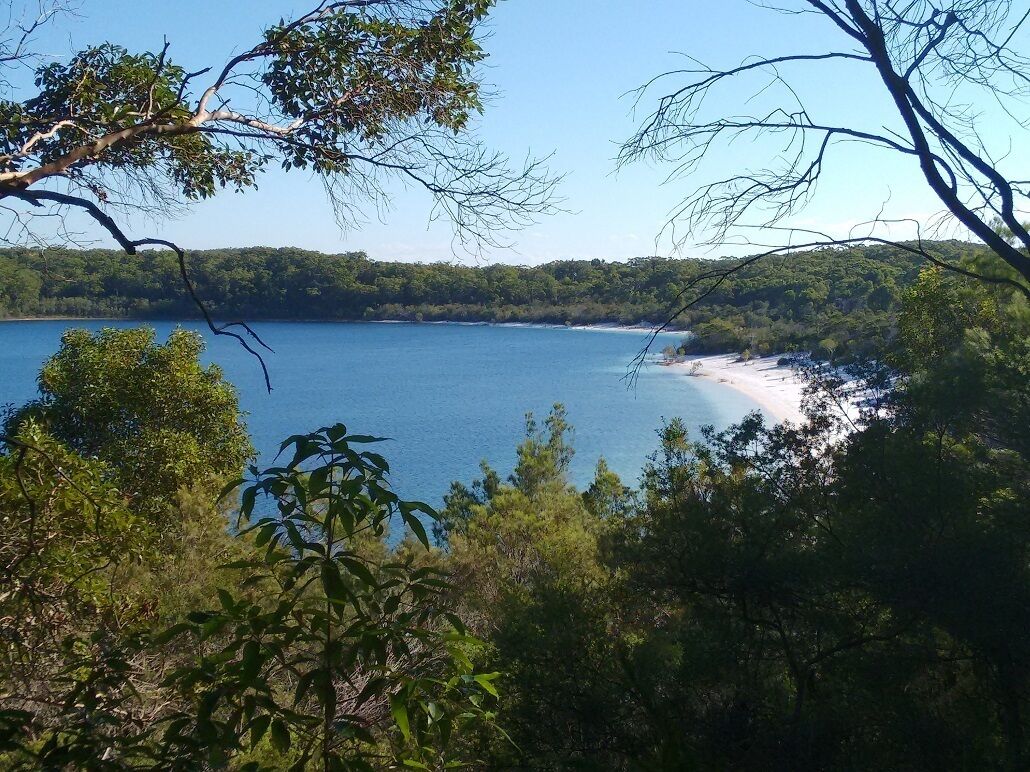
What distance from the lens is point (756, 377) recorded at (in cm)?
3503

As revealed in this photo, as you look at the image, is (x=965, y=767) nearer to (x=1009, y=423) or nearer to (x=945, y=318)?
(x=1009, y=423)

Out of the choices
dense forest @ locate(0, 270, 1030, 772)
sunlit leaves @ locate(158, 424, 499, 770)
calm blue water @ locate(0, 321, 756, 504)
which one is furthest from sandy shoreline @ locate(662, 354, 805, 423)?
sunlit leaves @ locate(158, 424, 499, 770)

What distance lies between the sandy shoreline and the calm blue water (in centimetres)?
75

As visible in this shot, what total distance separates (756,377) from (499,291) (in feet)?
88.8

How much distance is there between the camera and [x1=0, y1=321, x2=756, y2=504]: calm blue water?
2436cm

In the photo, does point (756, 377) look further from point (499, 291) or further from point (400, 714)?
point (400, 714)

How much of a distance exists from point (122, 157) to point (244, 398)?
3191 cm

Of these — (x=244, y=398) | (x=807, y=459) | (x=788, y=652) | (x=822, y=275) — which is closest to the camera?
(x=788, y=652)

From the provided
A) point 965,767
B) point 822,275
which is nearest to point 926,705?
point 965,767

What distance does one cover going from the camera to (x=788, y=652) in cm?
449

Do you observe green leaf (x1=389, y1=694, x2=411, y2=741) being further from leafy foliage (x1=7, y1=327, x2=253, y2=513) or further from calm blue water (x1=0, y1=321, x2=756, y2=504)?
calm blue water (x1=0, y1=321, x2=756, y2=504)

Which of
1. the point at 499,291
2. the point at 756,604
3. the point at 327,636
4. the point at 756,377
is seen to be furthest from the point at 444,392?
the point at 327,636

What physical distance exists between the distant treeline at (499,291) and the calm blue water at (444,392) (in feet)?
6.05

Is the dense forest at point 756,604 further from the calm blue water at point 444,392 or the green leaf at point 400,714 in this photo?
the calm blue water at point 444,392
